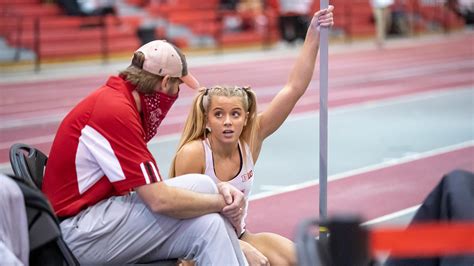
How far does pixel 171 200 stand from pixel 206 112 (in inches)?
35.0

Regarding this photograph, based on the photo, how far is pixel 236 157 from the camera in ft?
→ 17.5

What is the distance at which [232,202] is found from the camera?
469cm

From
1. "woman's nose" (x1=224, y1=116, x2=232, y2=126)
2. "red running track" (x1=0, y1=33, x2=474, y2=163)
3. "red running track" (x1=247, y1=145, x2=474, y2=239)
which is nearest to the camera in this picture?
"woman's nose" (x1=224, y1=116, x2=232, y2=126)

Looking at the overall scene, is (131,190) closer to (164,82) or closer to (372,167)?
(164,82)

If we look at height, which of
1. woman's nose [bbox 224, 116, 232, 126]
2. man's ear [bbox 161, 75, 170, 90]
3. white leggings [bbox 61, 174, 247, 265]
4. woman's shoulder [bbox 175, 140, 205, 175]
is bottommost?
white leggings [bbox 61, 174, 247, 265]

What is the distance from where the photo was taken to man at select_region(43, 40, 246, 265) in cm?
453

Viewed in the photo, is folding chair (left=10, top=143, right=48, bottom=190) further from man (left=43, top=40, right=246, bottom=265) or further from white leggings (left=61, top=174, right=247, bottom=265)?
white leggings (left=61, top=174, right=247, bottom=265)

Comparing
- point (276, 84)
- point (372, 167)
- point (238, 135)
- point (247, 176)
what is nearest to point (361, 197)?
point (372, 167)

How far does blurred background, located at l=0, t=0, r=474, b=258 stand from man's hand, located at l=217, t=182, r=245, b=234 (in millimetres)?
1865

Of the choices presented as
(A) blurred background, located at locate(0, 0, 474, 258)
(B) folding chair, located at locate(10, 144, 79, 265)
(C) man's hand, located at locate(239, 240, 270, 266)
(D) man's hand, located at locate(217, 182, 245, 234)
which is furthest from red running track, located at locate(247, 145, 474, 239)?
(B) folding chair, located at locate(10, 144, 79, 265)

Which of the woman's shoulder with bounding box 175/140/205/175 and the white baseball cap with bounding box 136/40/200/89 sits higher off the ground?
the white baseball cap with bounding box 136/40/200/89

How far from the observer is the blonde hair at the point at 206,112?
207 inches

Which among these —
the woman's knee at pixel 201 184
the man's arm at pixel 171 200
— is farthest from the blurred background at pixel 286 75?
the woman's knee at pixel 201 184

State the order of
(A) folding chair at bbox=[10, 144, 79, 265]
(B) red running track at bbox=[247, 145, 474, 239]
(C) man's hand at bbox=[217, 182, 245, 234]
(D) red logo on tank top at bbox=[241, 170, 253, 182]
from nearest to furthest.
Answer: (A) folding chair at bbox=[10, 144, 79, 265] → (C) man's hand at bbox=[217, 182, 245, 234] → (D) red logo on tank top at bbox=[241, 170, 253, 182] → (B) red running track at bbox=[247, 145, 474, 239]
